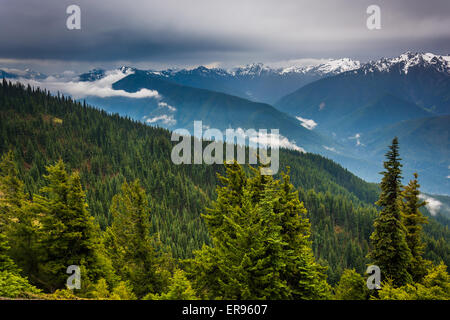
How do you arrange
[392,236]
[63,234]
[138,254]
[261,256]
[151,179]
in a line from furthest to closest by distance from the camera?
[151,179] < [138,254] < [392,236] < [63,234] < [261,256]

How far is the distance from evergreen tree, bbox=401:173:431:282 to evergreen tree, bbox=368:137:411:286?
2823 mm

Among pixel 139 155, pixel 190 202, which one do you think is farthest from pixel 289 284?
pixel 139 155

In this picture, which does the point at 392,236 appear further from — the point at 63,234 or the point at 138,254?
the point at 63,234

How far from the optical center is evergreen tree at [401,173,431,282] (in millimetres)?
26875

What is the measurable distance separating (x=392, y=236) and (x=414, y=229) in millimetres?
5105

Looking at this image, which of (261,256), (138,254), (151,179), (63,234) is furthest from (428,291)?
(151,179)

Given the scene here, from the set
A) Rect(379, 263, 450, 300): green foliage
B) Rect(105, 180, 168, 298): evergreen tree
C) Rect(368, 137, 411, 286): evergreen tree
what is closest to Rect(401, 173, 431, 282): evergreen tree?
Rect(368, 137, 411, 286): evergreen tree

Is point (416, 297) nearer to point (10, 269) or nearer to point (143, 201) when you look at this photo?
point (143, 201)

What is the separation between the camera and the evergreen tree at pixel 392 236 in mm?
24062

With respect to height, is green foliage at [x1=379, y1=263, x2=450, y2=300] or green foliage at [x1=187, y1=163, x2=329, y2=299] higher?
green foliage at [x1=187, y1=163, x2=329, y2=299]

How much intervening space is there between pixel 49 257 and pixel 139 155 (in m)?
159

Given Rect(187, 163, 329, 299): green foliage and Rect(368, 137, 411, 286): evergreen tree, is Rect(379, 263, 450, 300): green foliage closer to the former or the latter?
Rect(368, 137, 411, 286): evergreen tree

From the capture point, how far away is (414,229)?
1083 inches
